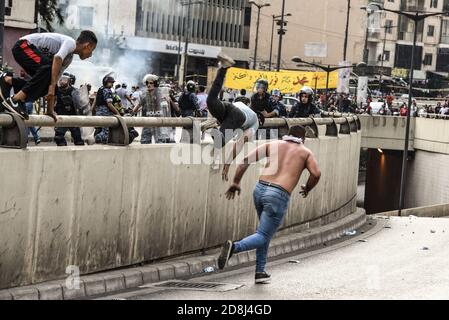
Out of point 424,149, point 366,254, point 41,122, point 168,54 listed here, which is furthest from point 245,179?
point 168,54

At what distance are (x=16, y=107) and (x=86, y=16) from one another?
251ft

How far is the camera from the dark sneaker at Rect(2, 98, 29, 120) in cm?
968

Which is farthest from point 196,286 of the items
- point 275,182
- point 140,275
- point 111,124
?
point 111,124

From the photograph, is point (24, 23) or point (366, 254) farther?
point (24, 23)

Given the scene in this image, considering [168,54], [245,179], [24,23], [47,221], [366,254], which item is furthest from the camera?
[168,54]

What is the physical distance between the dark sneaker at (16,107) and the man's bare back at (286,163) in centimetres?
258

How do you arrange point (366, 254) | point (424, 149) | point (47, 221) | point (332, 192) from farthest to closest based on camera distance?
point (424, 149) < point (332, 192) < point (366, 254) < point (47, 221)

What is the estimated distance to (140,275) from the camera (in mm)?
10844

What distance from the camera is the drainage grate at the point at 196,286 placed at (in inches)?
417

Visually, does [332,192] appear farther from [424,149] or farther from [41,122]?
[424,149]

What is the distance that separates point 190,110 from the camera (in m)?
20.1

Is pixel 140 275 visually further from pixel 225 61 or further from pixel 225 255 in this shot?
pixel 225 61
